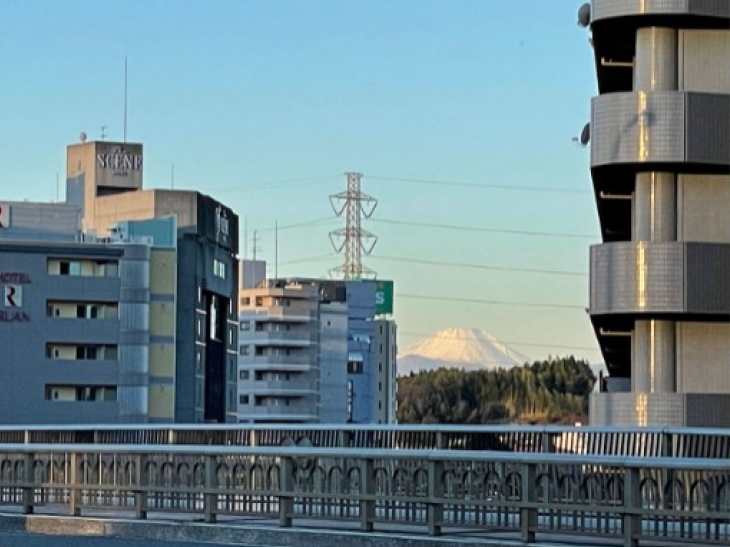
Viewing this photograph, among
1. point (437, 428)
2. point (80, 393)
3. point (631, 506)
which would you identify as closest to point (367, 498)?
point (631, 506)

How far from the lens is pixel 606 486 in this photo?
758 inches

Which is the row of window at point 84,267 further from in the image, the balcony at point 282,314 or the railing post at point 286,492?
the railing post at point 286,492

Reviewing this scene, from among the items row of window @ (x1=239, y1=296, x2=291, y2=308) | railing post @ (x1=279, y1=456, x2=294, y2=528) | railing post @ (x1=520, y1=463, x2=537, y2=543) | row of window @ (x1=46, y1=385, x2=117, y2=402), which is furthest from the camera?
row of window @ (x1=239, y1=296, x2=291, y2=308)

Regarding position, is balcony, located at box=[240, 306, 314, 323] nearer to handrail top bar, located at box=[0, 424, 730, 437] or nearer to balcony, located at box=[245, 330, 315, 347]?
balcony, located at box=[245, 330, 315, 347]

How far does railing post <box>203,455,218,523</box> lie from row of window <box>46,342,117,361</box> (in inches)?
3977

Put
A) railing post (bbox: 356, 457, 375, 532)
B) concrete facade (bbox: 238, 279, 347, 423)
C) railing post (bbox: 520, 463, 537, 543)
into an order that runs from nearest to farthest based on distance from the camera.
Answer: railing post (bbox: 520, 463, 537, 543), railing post (bbox: 356, 457, 375, 532), concrete facade (bbox: 238, 279, 347, 423)

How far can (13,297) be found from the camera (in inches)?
4857

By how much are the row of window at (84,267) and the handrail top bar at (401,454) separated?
98.7 meters

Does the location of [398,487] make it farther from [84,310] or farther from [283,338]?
[283,338]

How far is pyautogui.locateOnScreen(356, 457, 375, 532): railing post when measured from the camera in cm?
2130

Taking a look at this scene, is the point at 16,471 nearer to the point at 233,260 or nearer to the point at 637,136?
the point at 637,136

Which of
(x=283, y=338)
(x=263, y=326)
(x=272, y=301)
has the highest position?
(x=272, y=301)

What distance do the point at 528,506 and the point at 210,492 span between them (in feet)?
16.7

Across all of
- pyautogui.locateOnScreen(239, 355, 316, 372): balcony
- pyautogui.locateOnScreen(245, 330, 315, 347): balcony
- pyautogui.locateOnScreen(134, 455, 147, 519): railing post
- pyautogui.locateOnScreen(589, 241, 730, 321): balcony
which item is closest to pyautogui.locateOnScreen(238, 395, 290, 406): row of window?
pyautogui.locateOnScreen(239, 355, 316, 372): balcony
